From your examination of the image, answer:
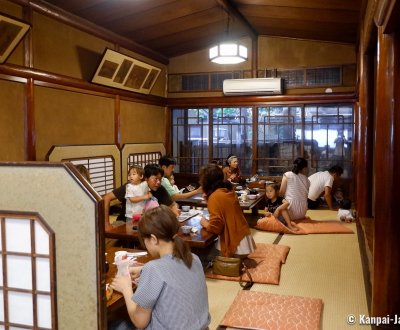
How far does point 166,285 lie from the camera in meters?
1.79

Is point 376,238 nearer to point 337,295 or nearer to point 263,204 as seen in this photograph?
point 337,295

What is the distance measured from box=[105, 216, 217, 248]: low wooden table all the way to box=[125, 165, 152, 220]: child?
22 centimetres

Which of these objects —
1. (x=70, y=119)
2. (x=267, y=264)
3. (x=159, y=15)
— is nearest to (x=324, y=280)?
(x=267, y=264)

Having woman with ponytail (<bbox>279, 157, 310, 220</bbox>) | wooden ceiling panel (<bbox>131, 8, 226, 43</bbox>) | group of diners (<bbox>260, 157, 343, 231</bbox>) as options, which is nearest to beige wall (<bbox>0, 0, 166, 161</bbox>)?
wooden ceiling panel (<bbox>131, 8, 226, 43</bbox>)

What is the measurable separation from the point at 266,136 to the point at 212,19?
8.84 feet

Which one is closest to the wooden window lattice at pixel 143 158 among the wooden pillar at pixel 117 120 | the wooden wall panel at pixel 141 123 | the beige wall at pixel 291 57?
the wooden wall panel at pixel 141 123

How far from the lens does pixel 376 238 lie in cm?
269

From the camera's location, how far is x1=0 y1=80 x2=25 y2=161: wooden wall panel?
4688 mm

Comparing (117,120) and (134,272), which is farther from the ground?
(117,120)

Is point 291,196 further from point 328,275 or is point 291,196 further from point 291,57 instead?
point 291,57

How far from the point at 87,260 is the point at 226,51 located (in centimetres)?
496

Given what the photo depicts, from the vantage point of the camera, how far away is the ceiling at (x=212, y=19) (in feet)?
18.9

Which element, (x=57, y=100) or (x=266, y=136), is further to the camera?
(x=266, y=136)

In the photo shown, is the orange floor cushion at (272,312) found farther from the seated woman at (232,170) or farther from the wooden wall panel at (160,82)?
the wooden wall panel at (160,82)
